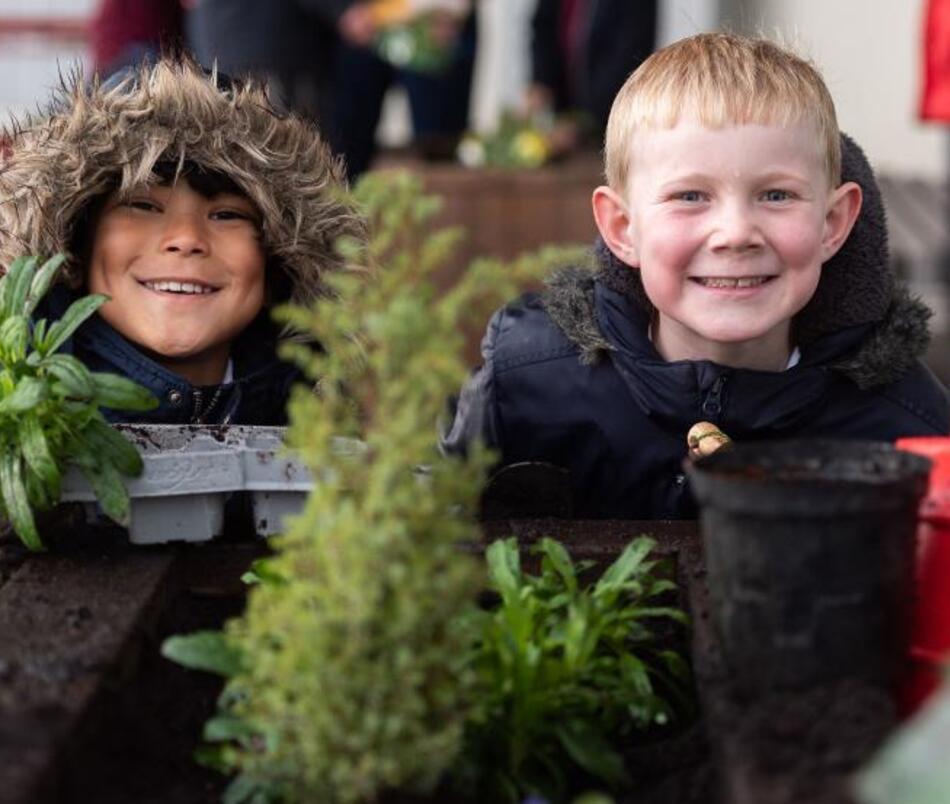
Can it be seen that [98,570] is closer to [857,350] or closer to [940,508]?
[940,508]

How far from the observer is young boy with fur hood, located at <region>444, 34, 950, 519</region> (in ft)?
10.7

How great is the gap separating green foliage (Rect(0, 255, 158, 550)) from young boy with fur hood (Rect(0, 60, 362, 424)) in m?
0.57

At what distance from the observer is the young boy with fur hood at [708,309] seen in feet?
10.7

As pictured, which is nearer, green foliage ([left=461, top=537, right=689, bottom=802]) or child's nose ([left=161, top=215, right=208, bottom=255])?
green foliage ([left=461, top=537, right=689, bottom=802])

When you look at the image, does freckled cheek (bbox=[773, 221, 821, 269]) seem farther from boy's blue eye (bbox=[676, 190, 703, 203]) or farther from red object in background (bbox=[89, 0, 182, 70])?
red object in background (bbox=[89, 0, 182, 70])

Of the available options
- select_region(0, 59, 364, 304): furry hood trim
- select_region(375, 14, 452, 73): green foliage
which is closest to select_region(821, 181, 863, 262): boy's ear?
select_region(0, 59, 364, 304): furry hood trim

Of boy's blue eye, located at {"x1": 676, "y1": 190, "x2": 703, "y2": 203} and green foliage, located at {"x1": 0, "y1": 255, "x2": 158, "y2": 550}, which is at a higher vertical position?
boy's blue eye, located at {"x1": 676, "y1": 190, "x2": 703, "y2": 203}

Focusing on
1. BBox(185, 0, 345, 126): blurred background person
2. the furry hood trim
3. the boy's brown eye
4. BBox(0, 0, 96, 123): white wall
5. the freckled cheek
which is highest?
BBox(0, 0, 96, 123): white wall

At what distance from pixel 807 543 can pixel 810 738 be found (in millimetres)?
239

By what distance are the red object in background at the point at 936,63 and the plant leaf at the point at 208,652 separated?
155 inches

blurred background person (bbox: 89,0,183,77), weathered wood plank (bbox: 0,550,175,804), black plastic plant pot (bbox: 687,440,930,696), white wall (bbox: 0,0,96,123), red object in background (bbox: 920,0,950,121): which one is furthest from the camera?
white wall (bbox: 0,0,96,123)

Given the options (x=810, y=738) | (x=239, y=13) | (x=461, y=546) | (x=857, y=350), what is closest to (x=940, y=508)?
(x=810, y=738)

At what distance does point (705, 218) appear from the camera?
10.8ft

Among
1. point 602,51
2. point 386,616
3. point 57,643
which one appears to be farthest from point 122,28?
point 386,616
